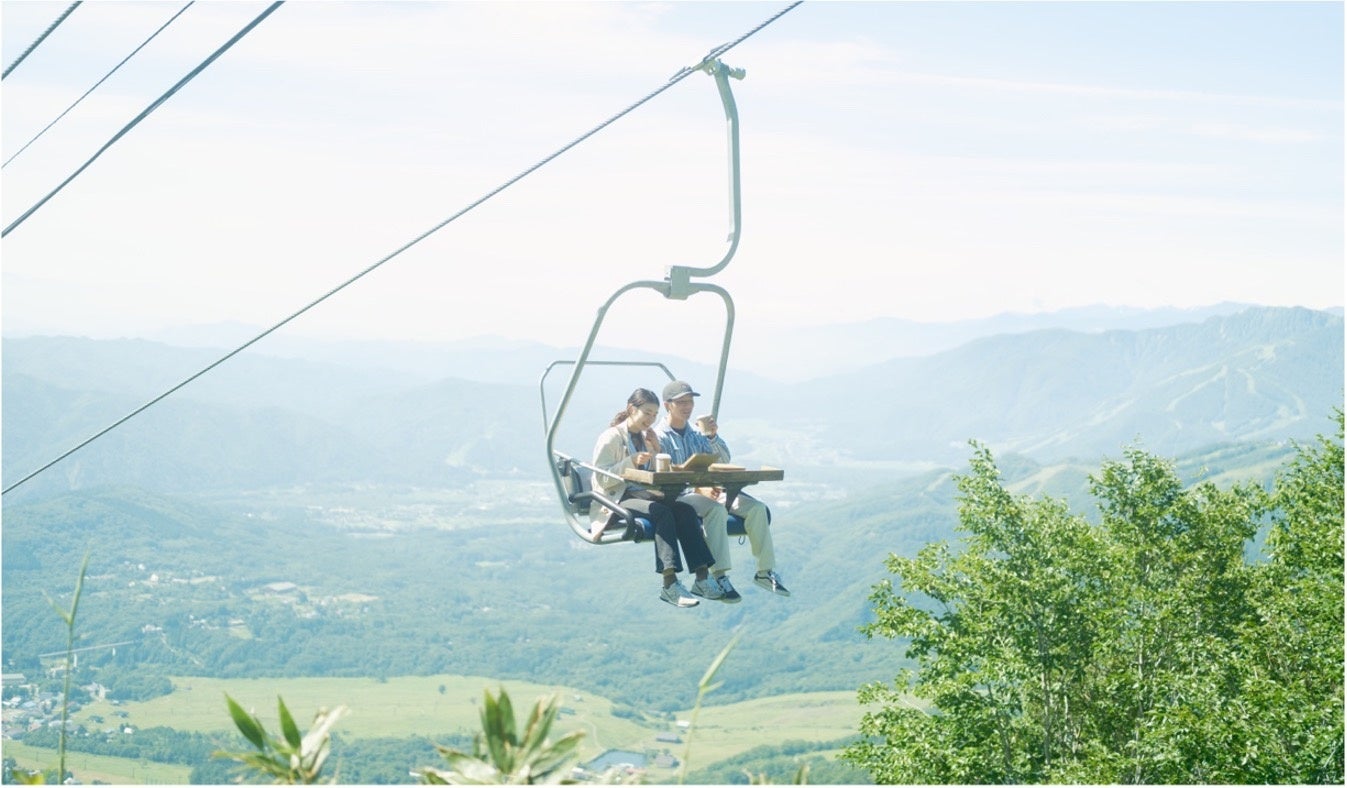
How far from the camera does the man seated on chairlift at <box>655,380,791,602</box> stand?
7117 millimetres

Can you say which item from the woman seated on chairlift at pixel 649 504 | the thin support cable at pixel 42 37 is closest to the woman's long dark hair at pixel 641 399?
the woman seated on chairlift at pixel 649 504

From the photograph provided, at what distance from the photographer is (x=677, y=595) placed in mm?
6906

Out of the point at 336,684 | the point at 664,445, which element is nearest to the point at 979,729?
the point at 664,445

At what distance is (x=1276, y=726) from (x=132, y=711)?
145m

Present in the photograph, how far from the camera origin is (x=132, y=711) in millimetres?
138500

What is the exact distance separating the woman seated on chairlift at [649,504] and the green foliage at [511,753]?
15.8ft

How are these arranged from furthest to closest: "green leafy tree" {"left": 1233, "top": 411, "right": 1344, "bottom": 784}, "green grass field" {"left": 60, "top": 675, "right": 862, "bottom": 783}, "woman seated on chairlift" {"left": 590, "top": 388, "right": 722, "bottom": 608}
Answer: "green grass field" {"left": 60, "top": 675, "right": 862, "bottom": 783} → "green leafy tree" {"left": 1233, "top": 411, "right": 1344, "bottom": 784} → "woman seated on chairlift" {"left": 590, "top": 388, "right": 722, "bottom": 608}

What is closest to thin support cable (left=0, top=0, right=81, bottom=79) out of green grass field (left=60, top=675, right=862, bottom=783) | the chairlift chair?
the chairlift chair

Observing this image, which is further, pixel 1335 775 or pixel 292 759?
pixel 1335 775

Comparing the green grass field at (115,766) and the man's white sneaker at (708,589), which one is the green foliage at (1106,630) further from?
the green grass field at (115,766)

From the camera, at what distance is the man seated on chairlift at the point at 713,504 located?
7.12 m

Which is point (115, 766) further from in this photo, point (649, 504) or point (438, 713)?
point (649, 504)

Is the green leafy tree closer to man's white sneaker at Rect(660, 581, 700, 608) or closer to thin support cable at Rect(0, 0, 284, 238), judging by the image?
man's white sneaker at Rect(660, 581, 700, 608)

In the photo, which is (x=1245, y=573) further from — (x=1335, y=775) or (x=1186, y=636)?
(x=1335, y=775)
